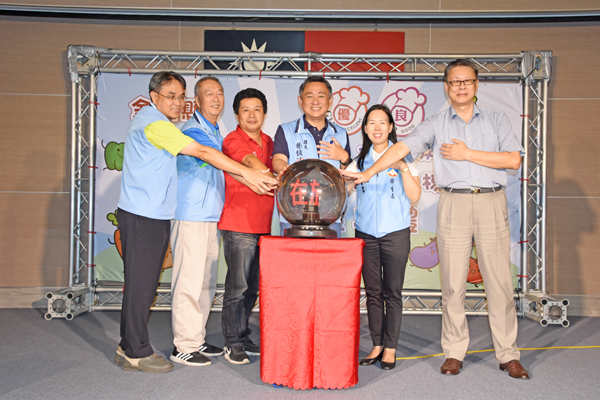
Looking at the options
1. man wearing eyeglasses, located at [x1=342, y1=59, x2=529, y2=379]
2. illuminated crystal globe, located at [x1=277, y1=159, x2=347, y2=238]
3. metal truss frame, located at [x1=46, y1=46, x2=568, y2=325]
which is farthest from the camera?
metal truss frame, located at [x1=46, y1=46, x2=568, y2=325]

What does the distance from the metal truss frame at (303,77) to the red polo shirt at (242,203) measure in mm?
1541

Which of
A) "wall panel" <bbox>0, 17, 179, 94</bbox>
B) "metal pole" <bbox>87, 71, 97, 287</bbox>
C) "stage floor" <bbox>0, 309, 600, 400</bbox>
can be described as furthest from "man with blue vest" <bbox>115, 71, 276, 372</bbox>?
"wall panel" <bbox>0, 17, 179, 94</bbox>

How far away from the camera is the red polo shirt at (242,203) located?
265 cm

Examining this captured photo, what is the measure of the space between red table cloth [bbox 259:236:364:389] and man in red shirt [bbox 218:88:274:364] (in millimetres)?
583

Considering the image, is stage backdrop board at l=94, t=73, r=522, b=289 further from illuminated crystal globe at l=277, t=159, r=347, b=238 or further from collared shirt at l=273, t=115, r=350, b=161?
illuminated crystal globe at l=277, t=159, r=347, b=238

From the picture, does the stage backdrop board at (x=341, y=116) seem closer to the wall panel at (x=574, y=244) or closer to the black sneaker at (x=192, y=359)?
the wall panel at (x=574, y=244)

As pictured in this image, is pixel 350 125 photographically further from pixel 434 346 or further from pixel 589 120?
pixel 589 120

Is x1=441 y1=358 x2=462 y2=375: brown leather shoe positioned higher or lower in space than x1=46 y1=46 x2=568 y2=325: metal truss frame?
lower

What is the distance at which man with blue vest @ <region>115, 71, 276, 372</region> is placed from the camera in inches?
92.3

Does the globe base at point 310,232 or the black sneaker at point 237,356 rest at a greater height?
the globe base at point 310,232

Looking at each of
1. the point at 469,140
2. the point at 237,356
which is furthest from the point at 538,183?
the point at 237,356

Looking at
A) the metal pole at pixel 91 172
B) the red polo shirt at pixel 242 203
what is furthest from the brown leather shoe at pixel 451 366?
the metal pole at pixel 91 172

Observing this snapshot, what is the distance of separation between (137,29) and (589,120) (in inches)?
190

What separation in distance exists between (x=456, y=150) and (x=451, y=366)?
4.09ft
